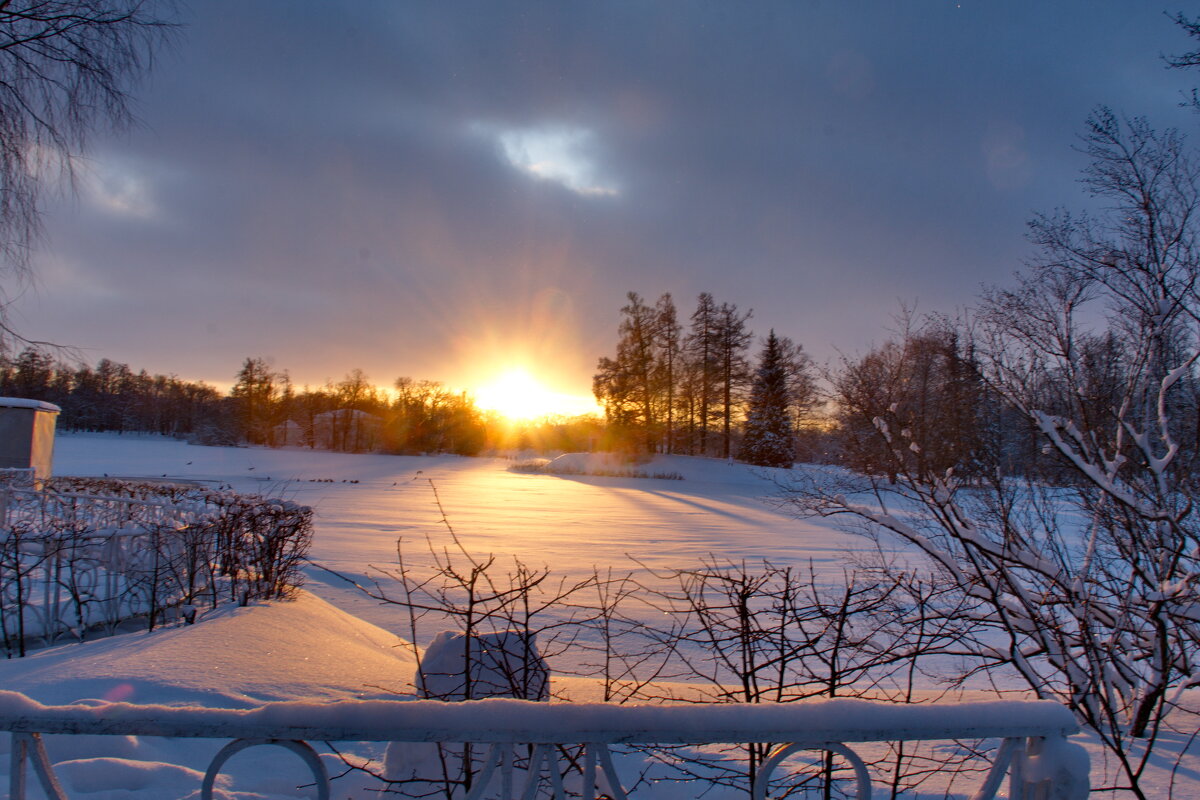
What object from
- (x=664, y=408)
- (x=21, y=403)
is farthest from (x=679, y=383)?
(x=21, y=403)

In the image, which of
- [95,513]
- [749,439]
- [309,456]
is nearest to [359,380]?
[309,456]

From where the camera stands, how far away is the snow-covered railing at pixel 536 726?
1391mm

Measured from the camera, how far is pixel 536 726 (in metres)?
1.39

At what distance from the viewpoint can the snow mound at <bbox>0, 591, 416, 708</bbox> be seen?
11.1 feet

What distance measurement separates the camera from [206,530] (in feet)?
19.9

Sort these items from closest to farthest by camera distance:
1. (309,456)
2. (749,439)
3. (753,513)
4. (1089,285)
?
(1089,285), (753,513), (749,439), (309,456)

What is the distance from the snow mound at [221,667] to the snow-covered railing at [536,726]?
88.5 inches

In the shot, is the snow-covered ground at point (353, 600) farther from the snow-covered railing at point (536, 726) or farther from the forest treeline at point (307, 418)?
the forest treeline at point (307, 418)

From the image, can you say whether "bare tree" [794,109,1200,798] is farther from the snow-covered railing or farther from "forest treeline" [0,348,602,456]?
"forest treeline" [0,348,602,456]

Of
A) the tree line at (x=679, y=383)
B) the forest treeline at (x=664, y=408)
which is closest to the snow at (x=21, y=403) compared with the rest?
the forest treeline at (x=664, y=408)

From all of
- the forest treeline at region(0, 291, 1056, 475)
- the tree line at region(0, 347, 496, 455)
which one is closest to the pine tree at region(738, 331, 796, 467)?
the forest treeline at region(0, 291, 1056, 475)

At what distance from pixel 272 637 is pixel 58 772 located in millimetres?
2124

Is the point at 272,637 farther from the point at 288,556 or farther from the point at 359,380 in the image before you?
the point at 359,380

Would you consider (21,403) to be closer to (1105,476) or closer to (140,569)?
(140,569)
